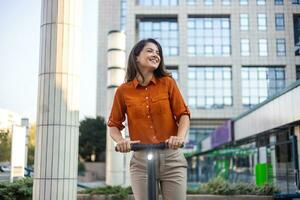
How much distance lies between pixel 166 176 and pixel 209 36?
1523 inches

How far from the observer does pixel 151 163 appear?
2.47m

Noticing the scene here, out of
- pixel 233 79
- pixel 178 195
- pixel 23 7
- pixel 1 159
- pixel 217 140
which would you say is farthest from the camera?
pixel 233 79

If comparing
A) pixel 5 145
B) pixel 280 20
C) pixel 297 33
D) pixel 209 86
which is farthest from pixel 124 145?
pixel 209 86

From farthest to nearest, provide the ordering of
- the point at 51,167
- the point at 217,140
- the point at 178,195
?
the point at 217,140 < the point at 51,167 < the point at 178,195

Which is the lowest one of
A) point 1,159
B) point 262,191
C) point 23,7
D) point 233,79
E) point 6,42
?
point 262,191

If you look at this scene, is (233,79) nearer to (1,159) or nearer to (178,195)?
(1,159)

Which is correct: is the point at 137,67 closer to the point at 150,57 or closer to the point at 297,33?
the point at 150,57

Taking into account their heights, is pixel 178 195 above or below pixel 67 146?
below

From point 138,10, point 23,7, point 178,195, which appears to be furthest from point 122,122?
point 138,10

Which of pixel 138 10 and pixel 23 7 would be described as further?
pixel 138 10

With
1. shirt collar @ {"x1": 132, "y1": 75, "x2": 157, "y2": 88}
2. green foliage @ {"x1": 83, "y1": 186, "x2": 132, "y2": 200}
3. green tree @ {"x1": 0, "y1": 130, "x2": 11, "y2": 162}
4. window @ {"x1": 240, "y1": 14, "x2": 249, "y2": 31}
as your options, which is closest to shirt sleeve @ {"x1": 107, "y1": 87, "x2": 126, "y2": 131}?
shirt collar @ {"x1": 132, "y1": 75, "x2": 157, "y2": 88}

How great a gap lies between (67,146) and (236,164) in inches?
830

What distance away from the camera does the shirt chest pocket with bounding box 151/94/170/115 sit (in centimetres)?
270

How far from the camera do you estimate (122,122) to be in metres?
2.92
